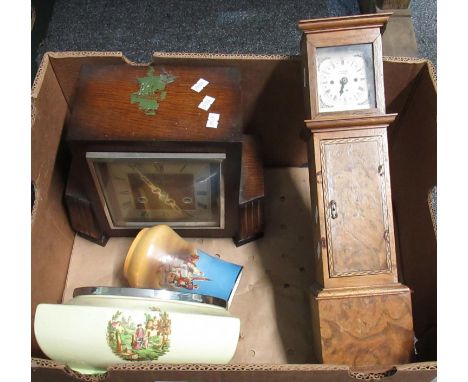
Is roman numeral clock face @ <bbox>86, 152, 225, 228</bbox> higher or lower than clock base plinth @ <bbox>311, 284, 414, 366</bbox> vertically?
higher

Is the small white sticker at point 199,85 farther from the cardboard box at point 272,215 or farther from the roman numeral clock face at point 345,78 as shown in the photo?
the roman numeral clock face at point 345,78

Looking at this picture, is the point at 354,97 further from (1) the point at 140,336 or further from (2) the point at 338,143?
(1) the point at 140,336

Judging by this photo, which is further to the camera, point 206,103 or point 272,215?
point 272,215

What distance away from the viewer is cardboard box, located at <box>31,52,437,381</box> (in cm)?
95

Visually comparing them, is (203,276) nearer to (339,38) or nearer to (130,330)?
(130,330)

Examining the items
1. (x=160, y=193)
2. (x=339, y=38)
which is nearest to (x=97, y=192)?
(x=160, y=193)

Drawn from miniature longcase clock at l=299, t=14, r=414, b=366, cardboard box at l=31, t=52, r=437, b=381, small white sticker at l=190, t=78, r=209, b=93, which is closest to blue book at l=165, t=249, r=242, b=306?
cardboard box at l=31, t=52, r=437, b=381

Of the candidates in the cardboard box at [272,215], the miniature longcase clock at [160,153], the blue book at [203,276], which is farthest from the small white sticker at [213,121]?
the blue book at [203,276]

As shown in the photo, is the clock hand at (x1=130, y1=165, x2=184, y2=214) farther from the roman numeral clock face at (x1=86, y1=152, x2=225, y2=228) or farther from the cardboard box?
the cardboard box

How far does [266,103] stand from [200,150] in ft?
0.85

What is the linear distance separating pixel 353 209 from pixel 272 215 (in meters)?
0.34

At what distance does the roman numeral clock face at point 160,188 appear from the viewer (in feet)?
2.93

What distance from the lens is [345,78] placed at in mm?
863

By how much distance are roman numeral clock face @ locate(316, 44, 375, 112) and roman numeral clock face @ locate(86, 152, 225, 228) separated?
208 mm
